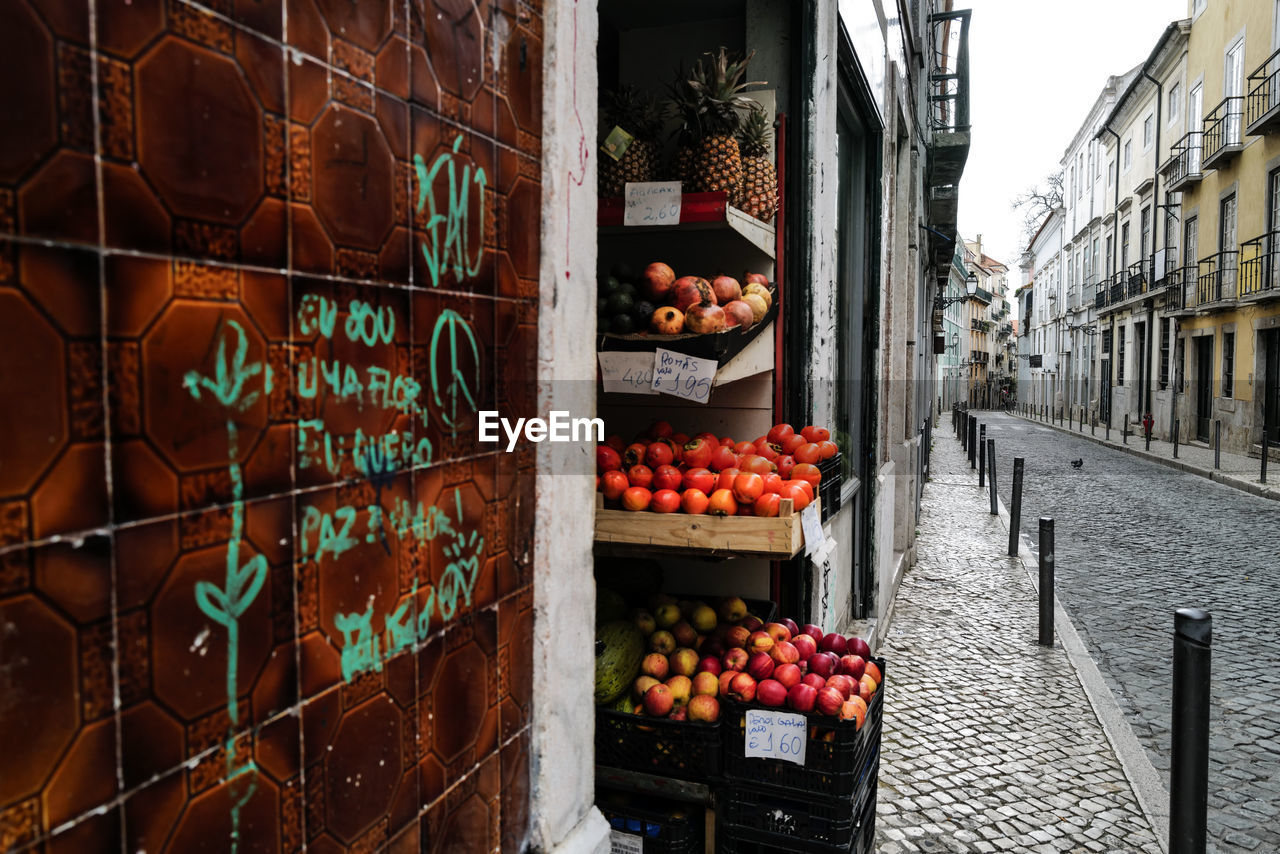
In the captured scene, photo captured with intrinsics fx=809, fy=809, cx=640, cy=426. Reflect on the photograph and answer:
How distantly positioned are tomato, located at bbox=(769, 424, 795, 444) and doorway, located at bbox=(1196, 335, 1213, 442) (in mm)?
24495

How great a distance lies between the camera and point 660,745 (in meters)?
2.74

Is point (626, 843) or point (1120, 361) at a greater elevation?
point (1120, 361)

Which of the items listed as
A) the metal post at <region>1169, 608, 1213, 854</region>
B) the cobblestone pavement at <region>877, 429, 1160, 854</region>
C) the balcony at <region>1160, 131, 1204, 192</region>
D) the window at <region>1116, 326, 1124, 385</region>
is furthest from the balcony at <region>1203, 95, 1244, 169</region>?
the metal post at <region>1169, 608, 1213, 854</region>

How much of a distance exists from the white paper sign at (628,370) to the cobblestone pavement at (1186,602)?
2954 millimetres

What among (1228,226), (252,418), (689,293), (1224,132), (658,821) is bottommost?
(658,821)

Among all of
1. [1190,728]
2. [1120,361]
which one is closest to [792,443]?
[1190,728]

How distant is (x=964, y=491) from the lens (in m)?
14.0

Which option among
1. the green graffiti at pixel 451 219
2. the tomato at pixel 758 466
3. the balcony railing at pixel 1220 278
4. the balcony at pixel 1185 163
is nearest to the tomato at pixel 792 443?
the tomato at pixel 758 466

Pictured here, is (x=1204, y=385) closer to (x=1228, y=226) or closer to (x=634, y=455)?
(x=1228, y=226)

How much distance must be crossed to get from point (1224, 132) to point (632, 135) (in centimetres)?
2471

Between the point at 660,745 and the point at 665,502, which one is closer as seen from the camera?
the point at 660,745

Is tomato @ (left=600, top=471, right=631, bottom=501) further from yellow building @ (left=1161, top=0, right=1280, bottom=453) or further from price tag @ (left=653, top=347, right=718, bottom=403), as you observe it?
yellow building @ (left=1161, top=0, right=1280, bottom=453)

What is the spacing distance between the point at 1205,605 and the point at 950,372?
179ft

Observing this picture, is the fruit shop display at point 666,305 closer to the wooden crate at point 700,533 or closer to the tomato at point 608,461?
the tomato at point 608,461
